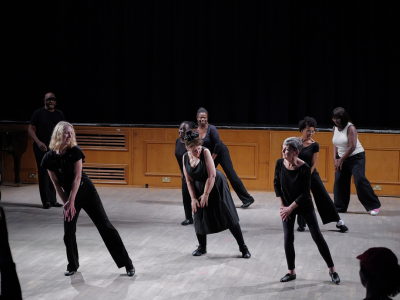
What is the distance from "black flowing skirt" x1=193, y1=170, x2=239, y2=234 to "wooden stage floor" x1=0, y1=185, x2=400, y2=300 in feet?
→ 1.31

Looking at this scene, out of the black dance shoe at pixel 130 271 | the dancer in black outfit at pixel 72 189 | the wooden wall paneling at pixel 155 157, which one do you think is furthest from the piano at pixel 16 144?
the black dance shoe at pixel 130 271

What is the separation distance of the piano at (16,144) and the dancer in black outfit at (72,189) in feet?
16.3

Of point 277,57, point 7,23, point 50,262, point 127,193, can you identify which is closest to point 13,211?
point 127,193

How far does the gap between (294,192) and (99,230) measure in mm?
1922

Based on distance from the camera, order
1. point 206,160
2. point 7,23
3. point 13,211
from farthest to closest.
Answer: point 7,23, point 13,211, point 206,160

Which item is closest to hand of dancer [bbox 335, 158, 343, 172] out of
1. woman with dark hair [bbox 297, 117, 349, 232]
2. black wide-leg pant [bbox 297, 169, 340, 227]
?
woman with dark hair [bbox 297, 117, 349, 232]

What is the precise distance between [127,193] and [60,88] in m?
3.37

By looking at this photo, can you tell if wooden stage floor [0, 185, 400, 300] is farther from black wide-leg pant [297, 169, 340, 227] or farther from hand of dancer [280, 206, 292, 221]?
hand of dancer [280, 206, 292, 221]

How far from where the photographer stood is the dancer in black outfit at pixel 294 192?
189 inches

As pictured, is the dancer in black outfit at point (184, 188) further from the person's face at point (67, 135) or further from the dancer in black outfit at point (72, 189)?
the person's face at point (67, 135)

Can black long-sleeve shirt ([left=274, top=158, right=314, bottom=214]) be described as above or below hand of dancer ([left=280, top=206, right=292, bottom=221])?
above

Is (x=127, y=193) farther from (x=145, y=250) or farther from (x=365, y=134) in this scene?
(x=365, y=134)

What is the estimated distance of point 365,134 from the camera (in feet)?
30.6

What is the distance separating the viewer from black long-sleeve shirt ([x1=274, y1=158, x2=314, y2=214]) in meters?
4.82
